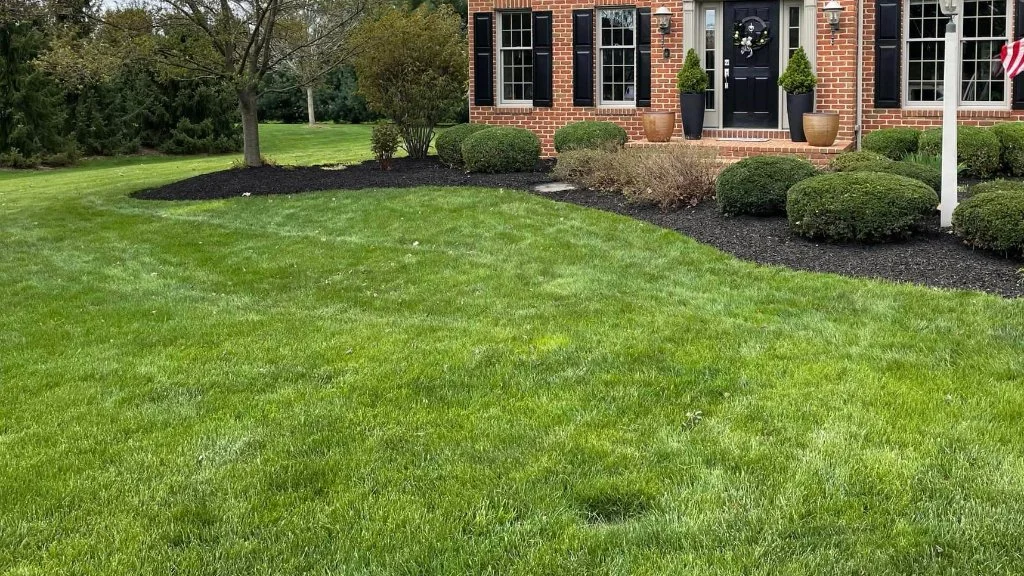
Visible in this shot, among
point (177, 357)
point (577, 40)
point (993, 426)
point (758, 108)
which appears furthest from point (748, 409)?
point (577, 40)

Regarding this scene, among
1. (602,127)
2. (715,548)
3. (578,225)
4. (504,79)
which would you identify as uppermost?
(504,79)

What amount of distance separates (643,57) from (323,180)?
5.38 meters

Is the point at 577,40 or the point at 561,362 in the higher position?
the point at 577,40

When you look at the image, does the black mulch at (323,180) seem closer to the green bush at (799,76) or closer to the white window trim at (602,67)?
the white window trim at (602,67)

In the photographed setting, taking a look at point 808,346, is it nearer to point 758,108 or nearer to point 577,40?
point 758,108

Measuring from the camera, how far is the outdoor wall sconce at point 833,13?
42.4 feet

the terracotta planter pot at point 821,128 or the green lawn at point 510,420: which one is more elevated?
the terracotta planter pot at point 821,128

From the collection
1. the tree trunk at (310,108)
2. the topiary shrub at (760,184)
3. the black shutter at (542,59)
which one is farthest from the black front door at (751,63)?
the tree trunk at (310,108)

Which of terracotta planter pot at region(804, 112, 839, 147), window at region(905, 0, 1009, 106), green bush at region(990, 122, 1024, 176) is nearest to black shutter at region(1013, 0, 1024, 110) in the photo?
window at region(905, 0, 1009, 106)

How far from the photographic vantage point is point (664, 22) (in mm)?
14266

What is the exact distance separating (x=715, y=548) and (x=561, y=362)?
6.94 feet

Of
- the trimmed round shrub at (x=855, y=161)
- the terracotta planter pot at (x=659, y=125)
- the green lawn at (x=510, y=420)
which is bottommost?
the green lawn at (x=510, y=420)

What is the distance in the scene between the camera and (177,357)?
539 centimetres

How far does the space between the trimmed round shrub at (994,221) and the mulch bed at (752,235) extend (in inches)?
4.7
